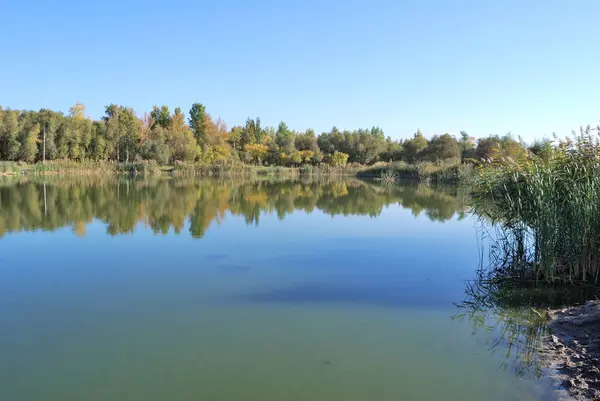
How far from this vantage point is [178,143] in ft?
132

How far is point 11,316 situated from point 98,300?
2.57 feet

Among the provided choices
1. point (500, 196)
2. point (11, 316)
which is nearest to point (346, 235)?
point (500, 196)

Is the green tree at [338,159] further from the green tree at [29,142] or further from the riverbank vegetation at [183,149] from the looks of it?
the green tree at [29,142]

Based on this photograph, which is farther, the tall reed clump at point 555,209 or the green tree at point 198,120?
the green tree at point 198,120

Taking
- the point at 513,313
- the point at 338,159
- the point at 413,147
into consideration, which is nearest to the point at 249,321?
the point at 513,313

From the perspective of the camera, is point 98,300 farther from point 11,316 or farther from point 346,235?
point 346,235

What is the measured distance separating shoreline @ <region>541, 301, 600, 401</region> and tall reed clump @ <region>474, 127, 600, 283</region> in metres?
1.11

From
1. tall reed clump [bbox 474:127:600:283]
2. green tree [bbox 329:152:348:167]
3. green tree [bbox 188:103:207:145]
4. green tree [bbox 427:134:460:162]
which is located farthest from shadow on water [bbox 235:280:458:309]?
green tree [bbox 188:103:207:145]

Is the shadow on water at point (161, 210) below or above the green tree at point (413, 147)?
below

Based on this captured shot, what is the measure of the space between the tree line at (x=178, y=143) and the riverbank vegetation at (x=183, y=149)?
0.08m

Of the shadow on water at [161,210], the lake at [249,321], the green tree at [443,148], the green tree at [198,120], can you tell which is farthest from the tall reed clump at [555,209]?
the green tree at [198,120]

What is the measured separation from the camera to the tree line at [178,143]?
3491 centimetres

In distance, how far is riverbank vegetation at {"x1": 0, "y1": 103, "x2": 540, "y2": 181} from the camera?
34.1 m

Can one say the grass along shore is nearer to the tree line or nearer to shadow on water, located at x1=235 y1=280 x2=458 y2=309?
the tree line
